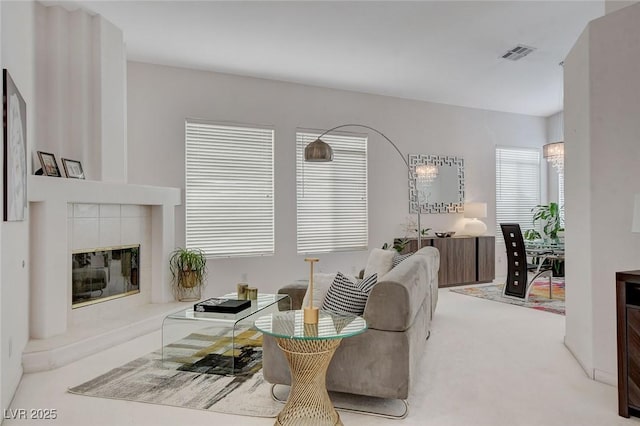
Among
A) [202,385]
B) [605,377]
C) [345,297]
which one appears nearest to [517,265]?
[605,377]

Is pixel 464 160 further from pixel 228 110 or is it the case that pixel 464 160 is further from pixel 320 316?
pixel 320 316

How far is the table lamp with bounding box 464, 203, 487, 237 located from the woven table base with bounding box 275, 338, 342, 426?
558 centimetres

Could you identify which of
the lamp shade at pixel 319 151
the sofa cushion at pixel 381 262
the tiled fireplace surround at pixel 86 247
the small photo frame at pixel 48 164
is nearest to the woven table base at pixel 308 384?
the sofa cushion at pixel 381 262

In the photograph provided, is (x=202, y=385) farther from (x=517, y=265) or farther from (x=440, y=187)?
(x=440, y=187)

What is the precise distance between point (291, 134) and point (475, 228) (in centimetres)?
348

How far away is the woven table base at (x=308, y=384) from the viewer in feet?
7.73

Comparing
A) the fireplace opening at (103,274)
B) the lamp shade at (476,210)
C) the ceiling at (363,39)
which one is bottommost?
the fireplace opening at (103,274)

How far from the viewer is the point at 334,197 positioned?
664cm

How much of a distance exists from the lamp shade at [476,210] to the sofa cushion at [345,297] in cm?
487

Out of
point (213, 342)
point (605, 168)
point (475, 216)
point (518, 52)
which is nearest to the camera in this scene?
point (605, 168)

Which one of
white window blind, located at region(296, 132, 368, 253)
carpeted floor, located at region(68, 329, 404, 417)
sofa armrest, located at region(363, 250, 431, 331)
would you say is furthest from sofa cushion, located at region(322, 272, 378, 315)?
white window blind, located at region(296, 132, 368, 253)

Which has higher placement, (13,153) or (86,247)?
(13,153)

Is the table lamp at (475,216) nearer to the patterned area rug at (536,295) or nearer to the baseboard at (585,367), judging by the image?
the patterned area rug at (536,295)

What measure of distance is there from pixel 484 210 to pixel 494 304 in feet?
6.70
